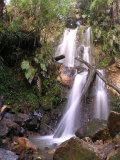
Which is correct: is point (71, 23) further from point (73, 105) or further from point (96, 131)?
point (96, 131)

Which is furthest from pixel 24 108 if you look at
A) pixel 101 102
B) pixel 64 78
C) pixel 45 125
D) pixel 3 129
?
pixel 101 102

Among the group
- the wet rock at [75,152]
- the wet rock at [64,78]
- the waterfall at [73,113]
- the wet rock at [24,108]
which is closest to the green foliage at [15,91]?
the wet rock at [24,108]

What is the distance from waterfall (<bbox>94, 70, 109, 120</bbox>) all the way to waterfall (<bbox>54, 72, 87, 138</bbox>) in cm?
79

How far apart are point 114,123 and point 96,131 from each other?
67cm

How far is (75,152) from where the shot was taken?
171 inches

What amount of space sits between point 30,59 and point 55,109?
7.90 ft

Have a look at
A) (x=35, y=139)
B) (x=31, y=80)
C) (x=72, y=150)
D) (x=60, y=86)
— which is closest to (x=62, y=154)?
(x=72, y=150)

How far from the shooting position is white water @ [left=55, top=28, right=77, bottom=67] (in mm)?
12273

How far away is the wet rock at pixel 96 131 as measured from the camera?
18.7ft

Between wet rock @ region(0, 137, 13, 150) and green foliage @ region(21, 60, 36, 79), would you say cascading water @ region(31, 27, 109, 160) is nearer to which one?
wet rock @ region(0, 137, 13, 150)

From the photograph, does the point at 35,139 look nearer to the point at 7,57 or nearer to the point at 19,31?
the point at 7,57

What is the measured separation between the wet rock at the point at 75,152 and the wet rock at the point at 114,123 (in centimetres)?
135

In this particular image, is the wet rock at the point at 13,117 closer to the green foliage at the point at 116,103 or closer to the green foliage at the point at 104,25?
the green foliage at the point at 116,103

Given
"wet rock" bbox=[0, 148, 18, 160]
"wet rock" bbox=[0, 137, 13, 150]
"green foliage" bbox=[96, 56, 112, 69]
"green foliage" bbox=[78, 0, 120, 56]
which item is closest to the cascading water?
"green foliage" bbox=[96, 56, 112, 69]
